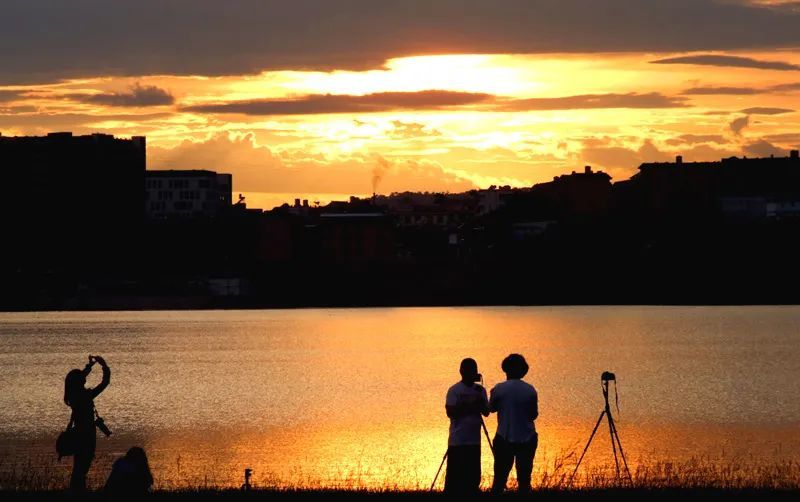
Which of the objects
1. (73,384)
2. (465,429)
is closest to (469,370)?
(465,429)

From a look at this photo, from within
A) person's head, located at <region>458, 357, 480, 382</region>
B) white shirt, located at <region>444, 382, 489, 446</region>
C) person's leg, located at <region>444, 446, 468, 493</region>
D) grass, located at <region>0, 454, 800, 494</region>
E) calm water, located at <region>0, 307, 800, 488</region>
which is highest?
person's head, located at <region>458, 357, 480, 382</region>

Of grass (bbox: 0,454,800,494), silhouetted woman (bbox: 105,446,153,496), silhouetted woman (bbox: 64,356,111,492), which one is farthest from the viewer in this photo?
silhouetted woman (bbox: 64,356,111,492)

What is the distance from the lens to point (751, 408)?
67250 millimetres

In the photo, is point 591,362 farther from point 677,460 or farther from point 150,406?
point 677,460

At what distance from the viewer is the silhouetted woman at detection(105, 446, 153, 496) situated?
907 inches

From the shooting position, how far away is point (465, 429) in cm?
2461

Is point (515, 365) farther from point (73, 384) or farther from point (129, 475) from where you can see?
point (73, 384)

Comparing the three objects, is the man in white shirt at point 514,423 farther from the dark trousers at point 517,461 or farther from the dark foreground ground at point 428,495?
the dark foreground ground at point 428,495

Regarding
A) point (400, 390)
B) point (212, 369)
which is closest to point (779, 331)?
point (212, 369)

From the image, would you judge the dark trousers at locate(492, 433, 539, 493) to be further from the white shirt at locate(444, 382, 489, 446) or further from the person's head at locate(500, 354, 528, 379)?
the person's head at locate(500, 354, 528, 379)

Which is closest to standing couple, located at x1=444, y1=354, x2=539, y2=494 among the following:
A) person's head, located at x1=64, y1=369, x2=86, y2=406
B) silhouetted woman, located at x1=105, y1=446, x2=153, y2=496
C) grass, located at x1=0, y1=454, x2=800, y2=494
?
grass, located at x1=0, y1=454, x2=800, y2=494

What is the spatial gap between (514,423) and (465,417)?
81cm

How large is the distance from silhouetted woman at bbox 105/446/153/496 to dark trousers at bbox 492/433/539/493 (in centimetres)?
556

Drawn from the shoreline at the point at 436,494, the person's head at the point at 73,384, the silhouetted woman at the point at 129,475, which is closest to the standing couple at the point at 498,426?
the shoreline at the point at 436,494
